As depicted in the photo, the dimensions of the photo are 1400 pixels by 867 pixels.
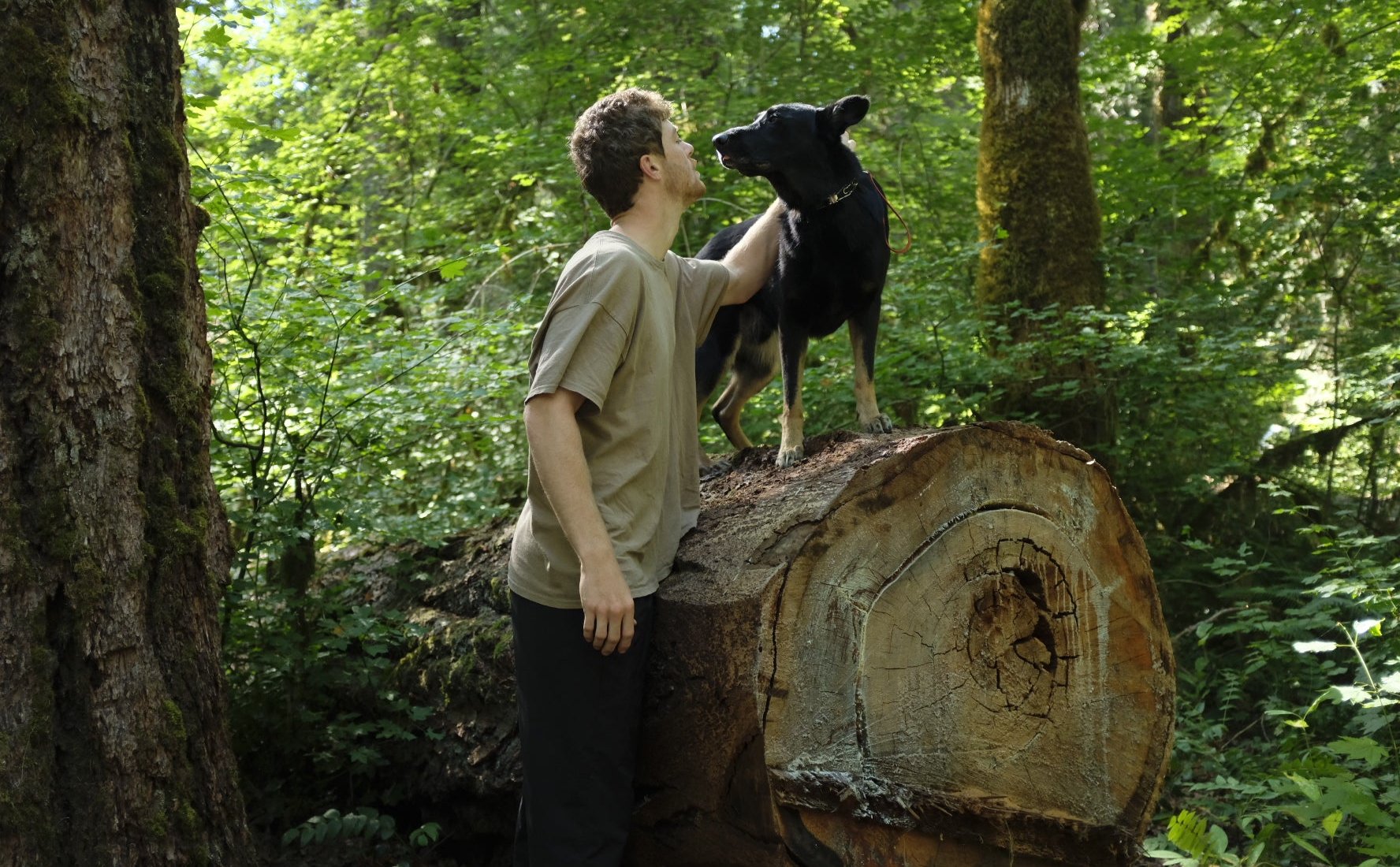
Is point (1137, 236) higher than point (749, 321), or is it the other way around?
point (1137, 236)

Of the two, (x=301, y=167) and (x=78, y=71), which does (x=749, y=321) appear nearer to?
(x=78, y=71)

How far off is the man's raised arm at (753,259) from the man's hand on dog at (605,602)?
1277mm

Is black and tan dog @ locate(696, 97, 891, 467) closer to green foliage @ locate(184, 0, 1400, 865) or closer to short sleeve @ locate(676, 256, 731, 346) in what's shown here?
short sleeve @ locate(676, 256, 731, 346)

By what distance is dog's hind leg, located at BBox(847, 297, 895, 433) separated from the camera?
12.9 feet

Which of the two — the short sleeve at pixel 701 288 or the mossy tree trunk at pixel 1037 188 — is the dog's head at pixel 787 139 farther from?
the mossy tree trunk at pixel 1037 188

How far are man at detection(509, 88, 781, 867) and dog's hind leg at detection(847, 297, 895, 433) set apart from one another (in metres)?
1.46

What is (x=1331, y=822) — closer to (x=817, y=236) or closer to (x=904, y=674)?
(x=904, y=674)

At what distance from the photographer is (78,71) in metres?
2.56

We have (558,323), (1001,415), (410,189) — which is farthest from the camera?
(410,189)

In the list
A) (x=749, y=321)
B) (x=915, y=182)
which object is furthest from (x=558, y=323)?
(x=915, y=182)

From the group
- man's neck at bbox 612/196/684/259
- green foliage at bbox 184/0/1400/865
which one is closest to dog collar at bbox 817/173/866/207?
man's neck at bbox 612/196/684/259

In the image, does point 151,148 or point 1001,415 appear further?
point 1001,415

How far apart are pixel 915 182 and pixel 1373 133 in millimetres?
3430

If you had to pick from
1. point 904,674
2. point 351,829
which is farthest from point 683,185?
point 351,829
